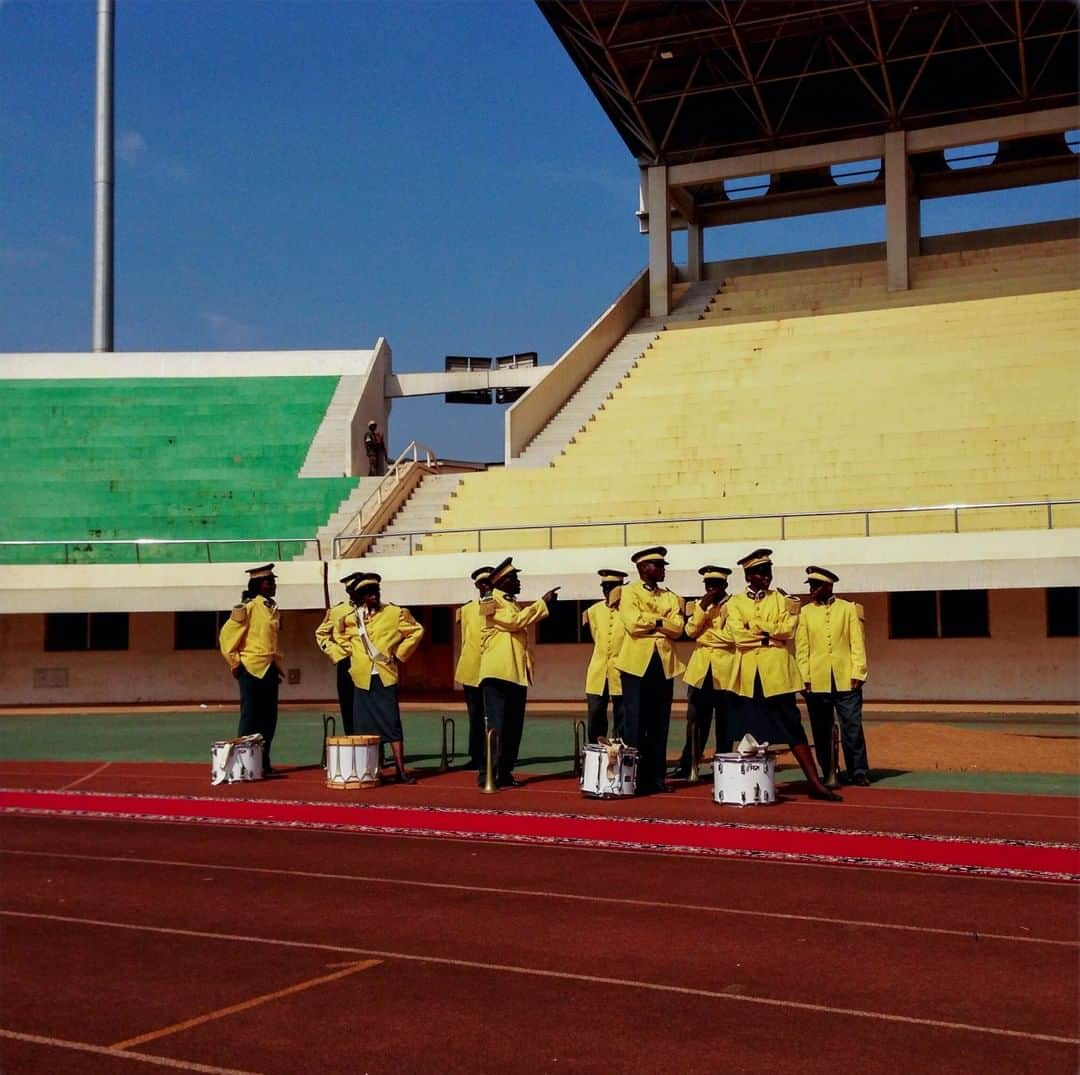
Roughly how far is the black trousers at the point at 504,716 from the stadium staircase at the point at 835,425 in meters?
9.19

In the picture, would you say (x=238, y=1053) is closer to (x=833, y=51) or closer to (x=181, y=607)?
(x=181, y=607)

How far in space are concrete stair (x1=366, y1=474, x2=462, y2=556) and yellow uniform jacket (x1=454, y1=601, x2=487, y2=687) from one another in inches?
447

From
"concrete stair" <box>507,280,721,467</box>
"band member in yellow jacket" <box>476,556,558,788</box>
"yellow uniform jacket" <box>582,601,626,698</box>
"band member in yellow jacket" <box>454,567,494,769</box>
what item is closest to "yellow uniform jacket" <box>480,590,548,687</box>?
"band member in yellow jacket" <box>476,556,558,788</box>

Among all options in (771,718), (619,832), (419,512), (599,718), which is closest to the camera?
(619,832)

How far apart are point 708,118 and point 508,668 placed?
1224 inches

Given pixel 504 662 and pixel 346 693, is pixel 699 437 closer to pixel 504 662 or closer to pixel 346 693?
pixel 346 693

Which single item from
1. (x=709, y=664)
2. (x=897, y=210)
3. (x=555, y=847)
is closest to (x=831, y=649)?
(x=709, y=664)

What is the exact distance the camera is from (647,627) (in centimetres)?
1213

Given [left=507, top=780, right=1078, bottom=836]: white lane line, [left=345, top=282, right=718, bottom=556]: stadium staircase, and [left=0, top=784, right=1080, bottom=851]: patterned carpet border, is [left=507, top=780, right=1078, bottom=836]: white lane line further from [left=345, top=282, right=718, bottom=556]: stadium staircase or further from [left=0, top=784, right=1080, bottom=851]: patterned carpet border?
[left=345, top=282, right=718, bottom=556]: stadium staircase

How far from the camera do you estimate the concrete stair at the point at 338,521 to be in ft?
84.7

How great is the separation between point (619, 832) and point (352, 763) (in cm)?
341

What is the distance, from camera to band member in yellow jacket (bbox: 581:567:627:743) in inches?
493

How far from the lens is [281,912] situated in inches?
302

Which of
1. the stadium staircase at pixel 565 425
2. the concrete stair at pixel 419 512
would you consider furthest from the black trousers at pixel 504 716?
the concrete stair at pixel 419 512
